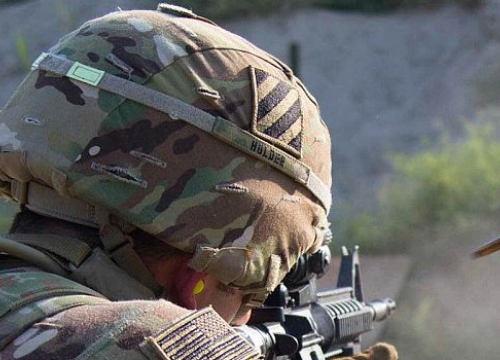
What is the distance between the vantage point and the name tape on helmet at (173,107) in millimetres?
2523

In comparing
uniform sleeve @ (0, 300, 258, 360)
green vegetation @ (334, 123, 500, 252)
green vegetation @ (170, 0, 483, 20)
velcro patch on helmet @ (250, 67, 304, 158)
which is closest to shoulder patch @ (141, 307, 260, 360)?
uniform sleeve @ (0, 300, 258, 360)

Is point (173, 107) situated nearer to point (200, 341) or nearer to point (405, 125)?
point (200, 341)

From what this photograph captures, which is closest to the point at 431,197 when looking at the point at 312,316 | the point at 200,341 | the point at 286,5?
the point at 286,5

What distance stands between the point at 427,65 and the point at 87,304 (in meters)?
13.5

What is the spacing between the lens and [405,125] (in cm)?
1424

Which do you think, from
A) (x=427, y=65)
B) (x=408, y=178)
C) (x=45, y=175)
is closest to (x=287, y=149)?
(x=45, y=175)

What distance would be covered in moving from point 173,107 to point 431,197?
8.57 m

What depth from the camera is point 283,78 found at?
274 centimetres

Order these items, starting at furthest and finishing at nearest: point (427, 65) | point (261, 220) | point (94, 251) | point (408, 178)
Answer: point (427, 65), point (408, 178), point (261, 220), point (94, 251)

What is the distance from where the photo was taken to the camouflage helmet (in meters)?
2.51

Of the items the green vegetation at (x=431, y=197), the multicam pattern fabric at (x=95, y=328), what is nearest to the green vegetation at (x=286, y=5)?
the green vegetation at (x=431, y=197)

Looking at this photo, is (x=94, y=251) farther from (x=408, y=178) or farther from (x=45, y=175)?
(x=408, y=178)

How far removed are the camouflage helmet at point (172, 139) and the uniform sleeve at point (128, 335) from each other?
0.42m

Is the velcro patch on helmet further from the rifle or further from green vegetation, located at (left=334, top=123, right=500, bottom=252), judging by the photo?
green vegetation, located at (left=334, top=123, right=500, bottom=252)
